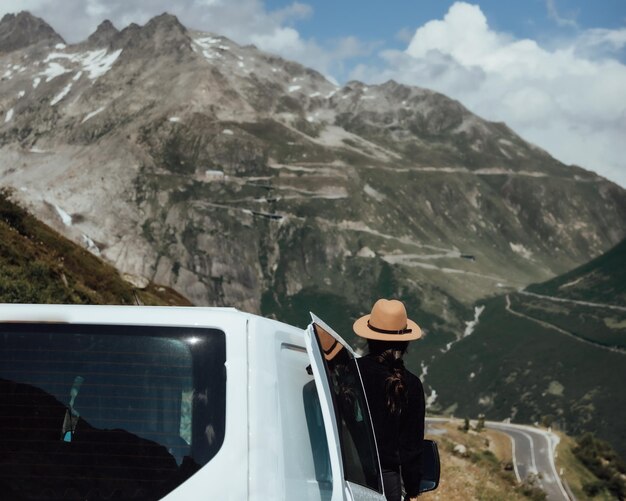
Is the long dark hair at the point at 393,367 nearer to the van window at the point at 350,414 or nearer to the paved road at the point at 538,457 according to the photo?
the van window at the point at 350,414

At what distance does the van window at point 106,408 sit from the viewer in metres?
3.72

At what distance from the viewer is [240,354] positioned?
3.93 meters

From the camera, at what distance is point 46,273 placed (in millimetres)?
26859

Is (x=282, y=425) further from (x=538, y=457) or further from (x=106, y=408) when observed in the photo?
(x=538, y=457)

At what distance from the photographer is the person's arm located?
6371 mm

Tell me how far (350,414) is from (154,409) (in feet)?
5.32

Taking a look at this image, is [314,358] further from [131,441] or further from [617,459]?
[617,459]

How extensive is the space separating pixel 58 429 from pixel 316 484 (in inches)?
55.8

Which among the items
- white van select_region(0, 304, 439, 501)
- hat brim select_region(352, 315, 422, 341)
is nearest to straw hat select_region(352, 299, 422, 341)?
hat brim select_region(352, 315, 422, 341)

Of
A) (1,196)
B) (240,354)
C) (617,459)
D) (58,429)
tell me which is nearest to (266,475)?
(240,354)

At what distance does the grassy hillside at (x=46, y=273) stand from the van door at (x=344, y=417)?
18.0m

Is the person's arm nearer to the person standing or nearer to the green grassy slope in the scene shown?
the person standing

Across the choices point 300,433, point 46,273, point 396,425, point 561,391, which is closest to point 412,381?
point 396,425

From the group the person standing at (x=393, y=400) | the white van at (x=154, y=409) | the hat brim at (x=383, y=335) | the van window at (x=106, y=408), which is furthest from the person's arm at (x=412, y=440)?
the van window at (x=106, y=408)
